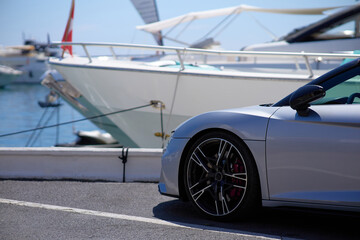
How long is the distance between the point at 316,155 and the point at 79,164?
3476 millimetres

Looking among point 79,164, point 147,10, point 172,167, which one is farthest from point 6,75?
point 172,167

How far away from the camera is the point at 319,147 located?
3.94 meters

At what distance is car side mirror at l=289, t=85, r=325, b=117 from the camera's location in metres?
3.99

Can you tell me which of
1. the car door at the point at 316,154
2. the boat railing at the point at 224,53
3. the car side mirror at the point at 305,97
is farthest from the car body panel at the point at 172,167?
the boat railing at the point at 224,53

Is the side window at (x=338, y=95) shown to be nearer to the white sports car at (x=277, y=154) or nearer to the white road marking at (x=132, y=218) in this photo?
the white sports car at (x=277, y=154)

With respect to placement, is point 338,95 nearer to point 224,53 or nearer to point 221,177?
point 221,177

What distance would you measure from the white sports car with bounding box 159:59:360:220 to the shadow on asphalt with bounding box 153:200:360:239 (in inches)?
3.2

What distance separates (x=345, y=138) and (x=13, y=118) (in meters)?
35.3

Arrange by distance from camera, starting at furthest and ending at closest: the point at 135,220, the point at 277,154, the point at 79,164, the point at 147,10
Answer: the point at 147,10
the point at 79,164
the point at 135,220
the point at 277,154

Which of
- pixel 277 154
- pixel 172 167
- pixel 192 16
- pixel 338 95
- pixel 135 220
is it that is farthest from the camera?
pixel 192 16

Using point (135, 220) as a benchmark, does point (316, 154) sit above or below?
Answer: above

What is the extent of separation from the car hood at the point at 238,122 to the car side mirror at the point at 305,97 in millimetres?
256

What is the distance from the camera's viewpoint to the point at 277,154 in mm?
4141

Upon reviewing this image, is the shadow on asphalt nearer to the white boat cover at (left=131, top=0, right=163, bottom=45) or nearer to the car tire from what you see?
the car tire
